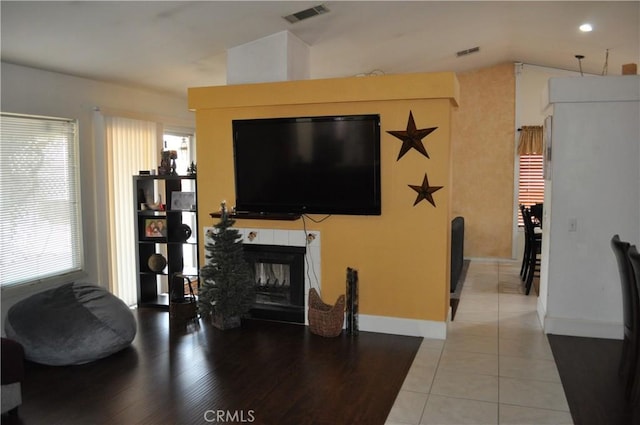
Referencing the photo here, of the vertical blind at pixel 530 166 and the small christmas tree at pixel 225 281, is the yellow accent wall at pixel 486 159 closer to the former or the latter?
the vertical blind at pixel 530 166

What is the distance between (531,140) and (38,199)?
6752mm

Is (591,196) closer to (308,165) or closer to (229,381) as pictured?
(308,165)

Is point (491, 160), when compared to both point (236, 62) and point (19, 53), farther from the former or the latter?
point (19, 53)

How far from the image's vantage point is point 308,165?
15.4 feet

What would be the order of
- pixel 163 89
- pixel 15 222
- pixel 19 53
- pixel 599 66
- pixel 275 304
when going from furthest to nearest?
pixel 599 66 < pixel 163 89 < pixel 275 304 < pixel 15 222 < pixel 19 53

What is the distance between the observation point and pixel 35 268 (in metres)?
4.79

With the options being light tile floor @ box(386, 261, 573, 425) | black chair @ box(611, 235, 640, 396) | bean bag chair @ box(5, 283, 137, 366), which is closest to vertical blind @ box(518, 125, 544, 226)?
light tile floor @ box(386, 261, 573, 425)

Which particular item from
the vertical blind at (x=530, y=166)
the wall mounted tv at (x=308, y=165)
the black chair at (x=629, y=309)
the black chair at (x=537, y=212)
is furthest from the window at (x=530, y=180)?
the black chair at (x=629, y=309)

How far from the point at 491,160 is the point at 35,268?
6.54 meters

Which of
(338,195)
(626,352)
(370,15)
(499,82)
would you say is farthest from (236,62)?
(499,82)

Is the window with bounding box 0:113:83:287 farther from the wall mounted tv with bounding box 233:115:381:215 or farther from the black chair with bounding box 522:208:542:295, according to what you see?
the black chair with bounding box 522:208:542:295

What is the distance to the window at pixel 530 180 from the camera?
804cm

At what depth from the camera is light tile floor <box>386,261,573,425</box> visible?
3.11 m

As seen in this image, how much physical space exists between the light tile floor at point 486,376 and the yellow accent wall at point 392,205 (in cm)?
45
